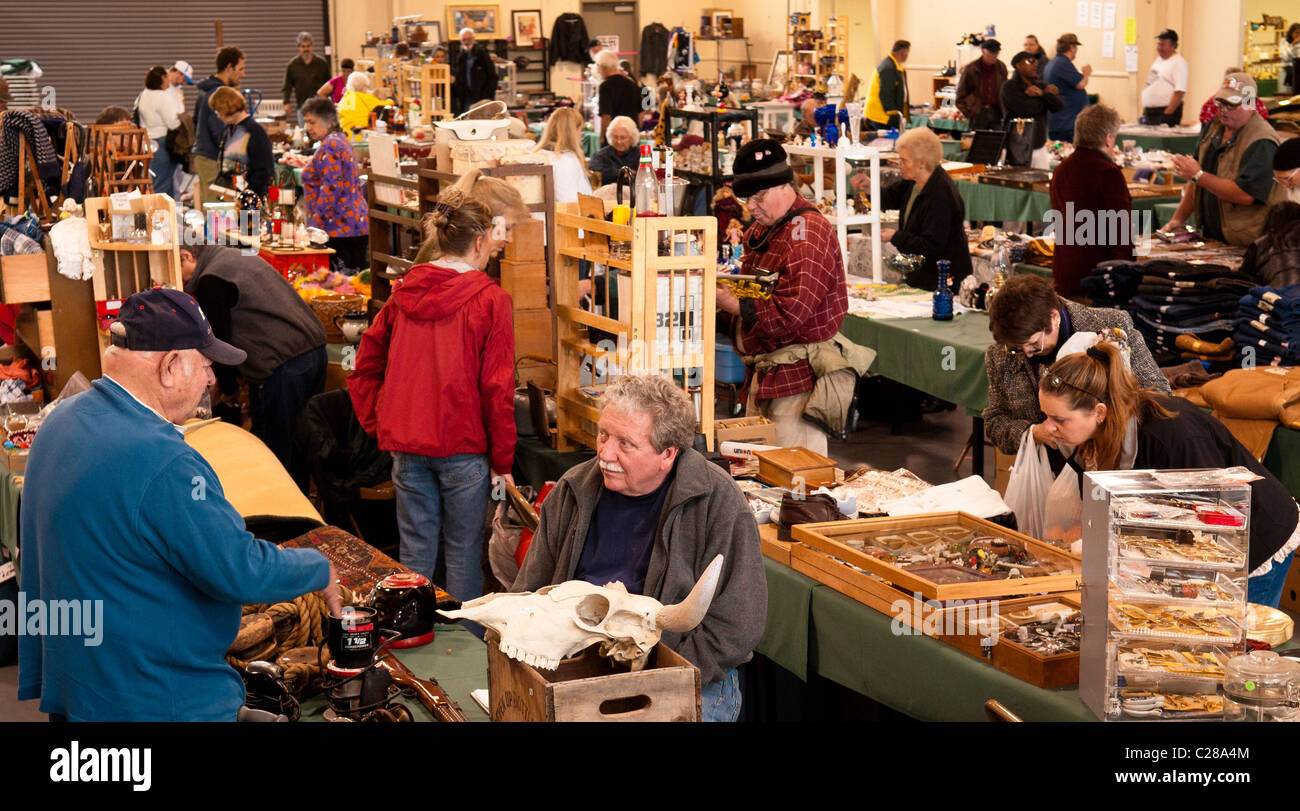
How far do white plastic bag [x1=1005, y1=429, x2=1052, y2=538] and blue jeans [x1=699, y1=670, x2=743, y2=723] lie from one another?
1.21 m

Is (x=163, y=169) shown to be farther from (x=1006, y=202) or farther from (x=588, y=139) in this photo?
(x=1006, y=202)

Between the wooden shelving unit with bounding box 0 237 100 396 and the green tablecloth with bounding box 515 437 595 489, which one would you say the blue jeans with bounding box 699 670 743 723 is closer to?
the green tablecloth with bounding box 515 437 595 489

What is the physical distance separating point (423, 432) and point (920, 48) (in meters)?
16.4

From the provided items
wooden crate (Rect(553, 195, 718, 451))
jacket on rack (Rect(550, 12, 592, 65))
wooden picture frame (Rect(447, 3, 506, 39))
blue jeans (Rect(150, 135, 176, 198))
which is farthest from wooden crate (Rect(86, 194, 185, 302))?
jacket on rack (Rect(550, 12, 592, 65))

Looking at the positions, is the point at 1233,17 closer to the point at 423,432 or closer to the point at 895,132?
the point at 895,132

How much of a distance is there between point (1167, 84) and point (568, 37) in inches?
394

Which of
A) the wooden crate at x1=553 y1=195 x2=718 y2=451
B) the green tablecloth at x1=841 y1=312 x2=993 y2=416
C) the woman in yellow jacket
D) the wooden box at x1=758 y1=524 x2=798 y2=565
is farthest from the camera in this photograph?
the woman in yellow jacket

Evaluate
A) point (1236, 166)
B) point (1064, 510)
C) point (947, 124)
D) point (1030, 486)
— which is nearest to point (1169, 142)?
point (947, 124)

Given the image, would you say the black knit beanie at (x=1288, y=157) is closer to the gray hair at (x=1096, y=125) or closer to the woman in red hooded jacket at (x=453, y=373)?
the gray hair at (x=1096, y=125)

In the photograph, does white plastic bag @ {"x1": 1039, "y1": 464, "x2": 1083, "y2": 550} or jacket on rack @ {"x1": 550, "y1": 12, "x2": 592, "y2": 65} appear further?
jacket on rack @ {"x1": 550, "y1": 12, "x2": 592, "y2": 65}

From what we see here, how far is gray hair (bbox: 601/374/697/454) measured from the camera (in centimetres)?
314

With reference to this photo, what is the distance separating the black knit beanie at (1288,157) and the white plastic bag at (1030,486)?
3.55 meters

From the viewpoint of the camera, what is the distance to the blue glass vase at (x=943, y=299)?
675cm

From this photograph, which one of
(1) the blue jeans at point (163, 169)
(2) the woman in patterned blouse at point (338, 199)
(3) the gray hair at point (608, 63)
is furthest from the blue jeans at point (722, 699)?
(1) the blue jeans at point (163, 169)
